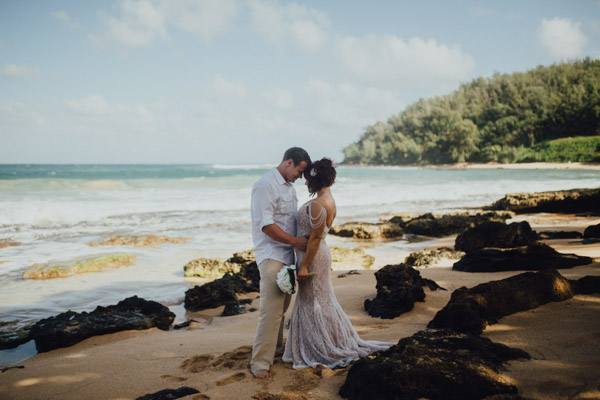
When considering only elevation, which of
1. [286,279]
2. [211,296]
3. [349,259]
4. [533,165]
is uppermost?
[533,165]

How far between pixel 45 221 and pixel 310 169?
17274 millimetres

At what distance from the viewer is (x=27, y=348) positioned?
509 cm

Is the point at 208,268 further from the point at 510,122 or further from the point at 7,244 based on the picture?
the point at 510,122

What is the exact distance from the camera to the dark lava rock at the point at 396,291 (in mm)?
5219

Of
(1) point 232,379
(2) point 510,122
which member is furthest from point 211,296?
(2) point 510,122

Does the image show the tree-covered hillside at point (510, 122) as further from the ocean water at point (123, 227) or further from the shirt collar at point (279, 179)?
the shirt collar at point (279, 179)

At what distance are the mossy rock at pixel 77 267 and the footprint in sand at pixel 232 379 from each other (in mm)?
6553

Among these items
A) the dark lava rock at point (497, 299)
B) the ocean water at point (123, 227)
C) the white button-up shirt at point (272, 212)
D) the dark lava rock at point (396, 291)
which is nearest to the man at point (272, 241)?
the white button-up shirt at point (272, 212)

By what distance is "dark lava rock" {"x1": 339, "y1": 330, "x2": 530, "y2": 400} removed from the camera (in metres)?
2.67

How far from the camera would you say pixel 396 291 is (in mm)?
5332

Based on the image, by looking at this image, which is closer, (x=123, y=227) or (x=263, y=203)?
(x=263, y=203)

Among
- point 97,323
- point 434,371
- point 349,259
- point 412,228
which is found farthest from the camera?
point 412,228

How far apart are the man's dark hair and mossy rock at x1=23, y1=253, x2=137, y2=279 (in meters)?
7.05

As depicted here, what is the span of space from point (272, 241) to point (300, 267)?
36cm
